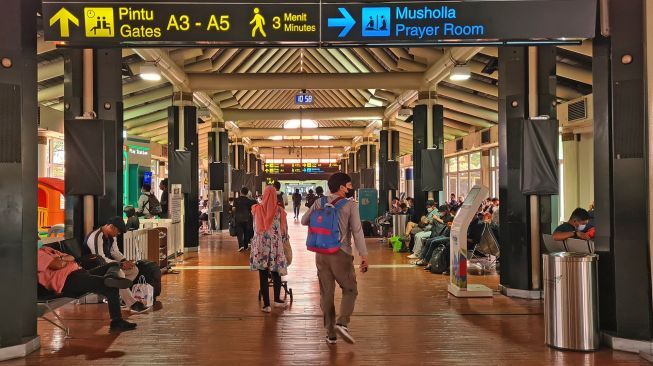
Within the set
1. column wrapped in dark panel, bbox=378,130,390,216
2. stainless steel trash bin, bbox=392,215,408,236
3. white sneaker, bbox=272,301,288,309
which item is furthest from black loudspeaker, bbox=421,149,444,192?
white sneaker, bbox=272,301,288,309

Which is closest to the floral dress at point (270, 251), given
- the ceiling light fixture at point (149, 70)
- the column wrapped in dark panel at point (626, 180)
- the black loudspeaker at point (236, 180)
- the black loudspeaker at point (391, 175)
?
the column wrapped in dark panel at point (626, 180)

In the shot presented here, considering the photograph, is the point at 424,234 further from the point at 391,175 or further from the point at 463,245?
the point at 391,175

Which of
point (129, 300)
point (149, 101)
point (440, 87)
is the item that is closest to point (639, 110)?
point (129, 300)

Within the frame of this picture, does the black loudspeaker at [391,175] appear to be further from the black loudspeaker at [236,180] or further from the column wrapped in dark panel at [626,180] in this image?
the column wrapped in dark panel at [626,180]

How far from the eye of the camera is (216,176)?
56.4ft

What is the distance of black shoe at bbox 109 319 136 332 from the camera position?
18.3ft

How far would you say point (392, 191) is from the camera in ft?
55.4

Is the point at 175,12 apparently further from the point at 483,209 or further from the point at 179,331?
the point at 483,209

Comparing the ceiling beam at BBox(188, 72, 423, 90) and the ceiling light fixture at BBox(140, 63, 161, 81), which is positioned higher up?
the ceiling beam at BBox(188, 72, 423, 90)

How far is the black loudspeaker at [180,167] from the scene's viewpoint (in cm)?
1152

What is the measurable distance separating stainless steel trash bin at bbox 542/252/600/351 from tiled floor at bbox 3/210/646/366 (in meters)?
0.12

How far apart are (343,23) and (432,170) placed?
776cm

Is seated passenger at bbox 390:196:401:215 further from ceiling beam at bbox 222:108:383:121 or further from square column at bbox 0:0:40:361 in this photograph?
square column at bbox 0:0:40:361

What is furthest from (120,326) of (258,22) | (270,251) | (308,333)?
(258,22)
